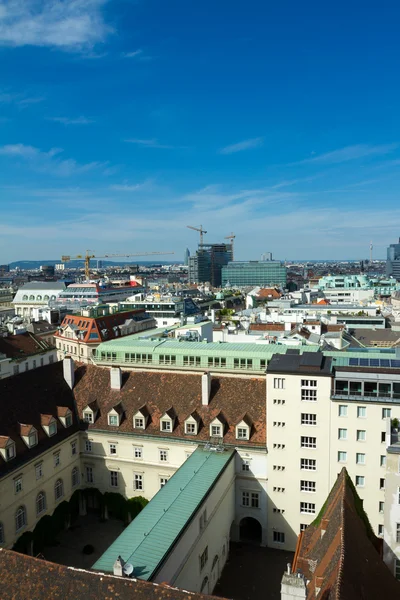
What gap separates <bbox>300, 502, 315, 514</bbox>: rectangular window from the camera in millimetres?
52875

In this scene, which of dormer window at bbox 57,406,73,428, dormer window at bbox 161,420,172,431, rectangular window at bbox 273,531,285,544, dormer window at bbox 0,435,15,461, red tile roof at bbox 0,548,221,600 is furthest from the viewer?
dormer window at bbox 57,406,73,428

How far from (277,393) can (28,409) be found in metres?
29.2

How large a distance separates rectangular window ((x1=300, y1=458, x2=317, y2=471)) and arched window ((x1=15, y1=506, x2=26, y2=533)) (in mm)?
29950

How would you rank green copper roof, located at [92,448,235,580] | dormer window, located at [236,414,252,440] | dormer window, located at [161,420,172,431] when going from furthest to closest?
1. dormer window, located at [161,420,172,431]
2. dormer window, located at [236,414,252,440]
3. green copper roof, located at [92,448,235,580]

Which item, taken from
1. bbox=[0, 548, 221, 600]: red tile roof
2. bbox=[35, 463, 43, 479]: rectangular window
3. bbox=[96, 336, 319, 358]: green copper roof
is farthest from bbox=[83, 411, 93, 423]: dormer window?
bbox=[0, 548, 221, 600]: red tile roof

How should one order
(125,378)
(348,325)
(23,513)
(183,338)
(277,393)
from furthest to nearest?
(348,325) < (183,338) < (125,378) < (277,393) < (23,513)

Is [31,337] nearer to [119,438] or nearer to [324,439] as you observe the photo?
[119,438]

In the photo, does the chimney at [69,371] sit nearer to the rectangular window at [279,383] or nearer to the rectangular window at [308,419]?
the rectangular window at [279,383]

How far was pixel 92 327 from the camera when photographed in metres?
118

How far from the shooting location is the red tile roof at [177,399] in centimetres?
5662

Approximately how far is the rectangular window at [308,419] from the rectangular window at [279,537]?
43.8 ft

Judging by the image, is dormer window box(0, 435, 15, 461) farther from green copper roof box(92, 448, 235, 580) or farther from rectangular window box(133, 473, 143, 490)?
green copper roof box(92, 448, 235, 580)

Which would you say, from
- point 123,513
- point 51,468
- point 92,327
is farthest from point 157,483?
point 92,327

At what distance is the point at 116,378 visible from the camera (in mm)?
63406
